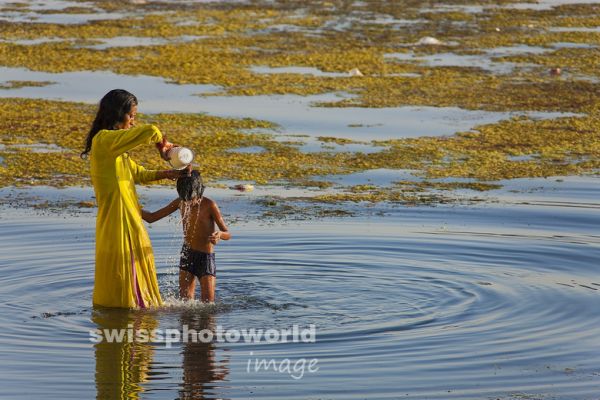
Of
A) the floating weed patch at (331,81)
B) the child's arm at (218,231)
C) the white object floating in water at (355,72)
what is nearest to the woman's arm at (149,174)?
the child's arm at (218,231)

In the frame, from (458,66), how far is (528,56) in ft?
5.27

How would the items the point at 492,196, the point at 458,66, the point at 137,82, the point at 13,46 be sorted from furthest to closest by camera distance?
the point at 13,46 → the point at 458,66 → the point at 137,82 → the point at 492,196

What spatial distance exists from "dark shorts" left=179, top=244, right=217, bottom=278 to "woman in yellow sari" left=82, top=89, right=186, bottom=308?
15.2 inches

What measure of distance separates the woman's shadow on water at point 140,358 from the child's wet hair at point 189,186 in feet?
2.99

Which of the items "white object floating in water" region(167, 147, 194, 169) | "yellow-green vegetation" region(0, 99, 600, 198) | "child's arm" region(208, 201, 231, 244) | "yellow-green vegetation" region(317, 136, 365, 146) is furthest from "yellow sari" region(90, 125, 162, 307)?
"yellow-green vegetation" region(317, 136, 365, 146)

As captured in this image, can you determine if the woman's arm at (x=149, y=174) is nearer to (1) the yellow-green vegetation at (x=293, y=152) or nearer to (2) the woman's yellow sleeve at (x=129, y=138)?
(2) the woman's yellow sleeve at (x=129, y=138)

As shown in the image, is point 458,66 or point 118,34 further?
point 118,34

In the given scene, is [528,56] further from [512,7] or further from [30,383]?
[30,383]

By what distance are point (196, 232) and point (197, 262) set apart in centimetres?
23

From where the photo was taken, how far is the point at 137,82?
18297mm

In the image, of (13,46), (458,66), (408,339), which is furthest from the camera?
(13,46)

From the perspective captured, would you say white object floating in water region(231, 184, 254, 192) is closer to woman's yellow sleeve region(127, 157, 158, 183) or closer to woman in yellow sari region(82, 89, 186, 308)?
woman in yellow sari region(82, 89, 186, 308)

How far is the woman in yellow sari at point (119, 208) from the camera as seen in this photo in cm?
863

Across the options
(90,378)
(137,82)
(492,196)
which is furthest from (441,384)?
(137,82)
